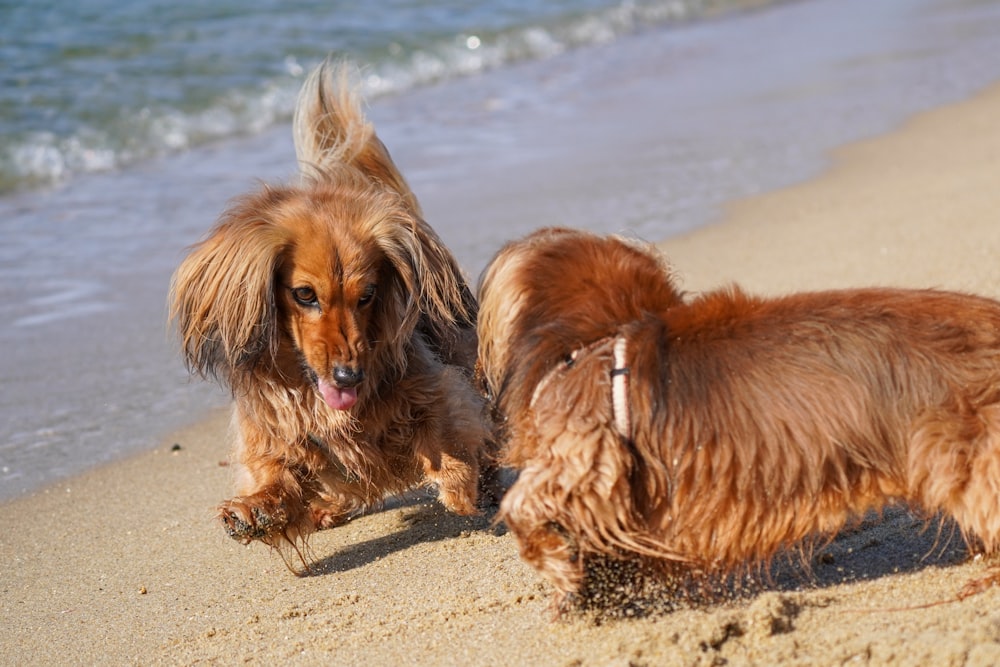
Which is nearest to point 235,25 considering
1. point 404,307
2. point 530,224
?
point 530,224

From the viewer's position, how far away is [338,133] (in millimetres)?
4344

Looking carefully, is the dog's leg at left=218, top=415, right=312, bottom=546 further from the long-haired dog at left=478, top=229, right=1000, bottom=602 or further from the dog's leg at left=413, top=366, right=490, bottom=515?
the long-haired dog at left=478, top=229, right=1000, bottom=602

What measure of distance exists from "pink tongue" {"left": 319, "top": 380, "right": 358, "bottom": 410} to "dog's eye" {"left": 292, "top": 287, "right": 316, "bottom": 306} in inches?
9.1

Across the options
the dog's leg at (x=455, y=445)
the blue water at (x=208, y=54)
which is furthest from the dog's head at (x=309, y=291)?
the blue water at (x=208, y=54)

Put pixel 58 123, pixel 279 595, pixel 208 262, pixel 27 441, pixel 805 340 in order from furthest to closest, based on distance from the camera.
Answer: pixel 58 123 → pixel 27 441 → pixel 208 262 → pixel 279 595 → pixel 805 340

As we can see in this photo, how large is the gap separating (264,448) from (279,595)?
1.62 feet

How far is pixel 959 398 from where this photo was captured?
2596mm

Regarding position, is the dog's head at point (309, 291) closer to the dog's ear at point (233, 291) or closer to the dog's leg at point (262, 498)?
the dog's ear at point (233, 291)

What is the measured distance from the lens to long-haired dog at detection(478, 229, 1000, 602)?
8.54ft

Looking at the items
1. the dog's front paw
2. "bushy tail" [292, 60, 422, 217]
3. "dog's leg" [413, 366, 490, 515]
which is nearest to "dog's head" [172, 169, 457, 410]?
"dog's leg" [413, 366, 490, 515]

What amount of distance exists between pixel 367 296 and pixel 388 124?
7.30 m

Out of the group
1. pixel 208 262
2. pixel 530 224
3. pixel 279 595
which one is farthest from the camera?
pixel 530 224

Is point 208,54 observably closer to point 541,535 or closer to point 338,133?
point 338,133

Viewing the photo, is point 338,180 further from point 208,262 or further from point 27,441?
point 27,441
